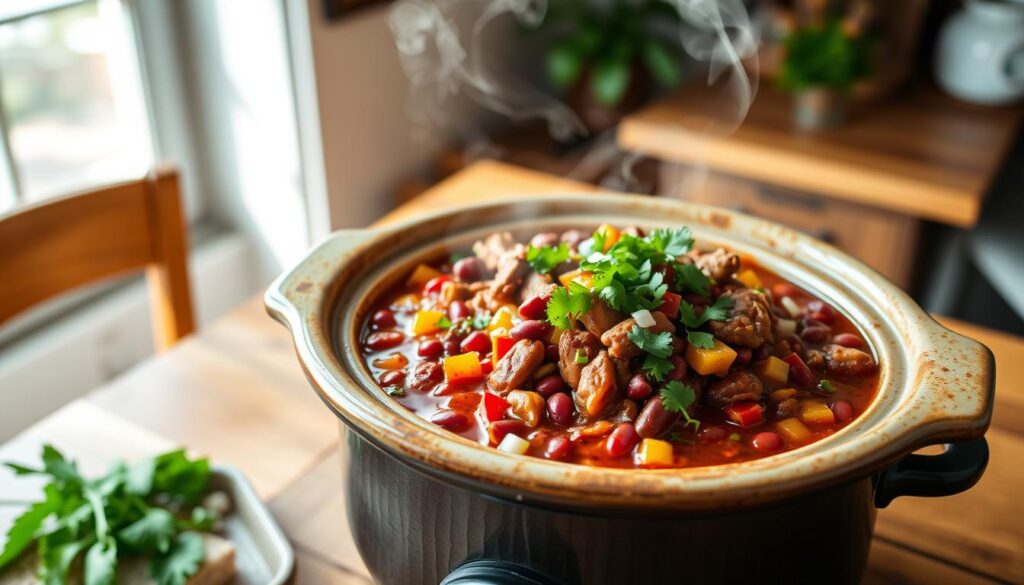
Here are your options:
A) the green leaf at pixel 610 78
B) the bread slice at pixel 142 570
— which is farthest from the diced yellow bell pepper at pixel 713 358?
the green leaf at pixel 610 78

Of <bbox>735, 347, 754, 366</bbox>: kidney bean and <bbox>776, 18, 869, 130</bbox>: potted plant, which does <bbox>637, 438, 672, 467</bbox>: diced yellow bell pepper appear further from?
<bbox>776, 18, 869, 130</bbox>: potted plant

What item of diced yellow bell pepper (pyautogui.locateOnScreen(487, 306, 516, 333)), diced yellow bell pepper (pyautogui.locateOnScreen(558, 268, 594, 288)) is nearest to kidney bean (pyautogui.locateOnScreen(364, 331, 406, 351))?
diced yellow bell pepper (pyautogui.locateOnScreen(487, 306, 516, 333))

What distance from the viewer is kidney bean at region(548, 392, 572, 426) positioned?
1047mm

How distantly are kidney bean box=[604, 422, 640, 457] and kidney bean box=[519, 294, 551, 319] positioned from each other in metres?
0.19

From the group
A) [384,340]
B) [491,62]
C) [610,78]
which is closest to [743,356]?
[384,340]

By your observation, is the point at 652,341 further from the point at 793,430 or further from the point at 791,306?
the point at 791,306

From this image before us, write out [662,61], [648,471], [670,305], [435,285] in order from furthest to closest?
1. [662,61]
2. [435,285]
3. [670,305]
4. [648,471]

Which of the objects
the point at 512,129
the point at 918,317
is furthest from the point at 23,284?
the point at 512,129

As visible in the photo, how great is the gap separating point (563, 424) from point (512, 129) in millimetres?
2858

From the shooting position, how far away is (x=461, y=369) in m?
1.12

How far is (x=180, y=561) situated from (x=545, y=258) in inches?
24.7

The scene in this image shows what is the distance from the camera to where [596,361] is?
3.40 feet

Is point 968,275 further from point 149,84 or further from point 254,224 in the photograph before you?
point 149,84

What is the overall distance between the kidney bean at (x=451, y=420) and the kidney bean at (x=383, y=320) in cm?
22
